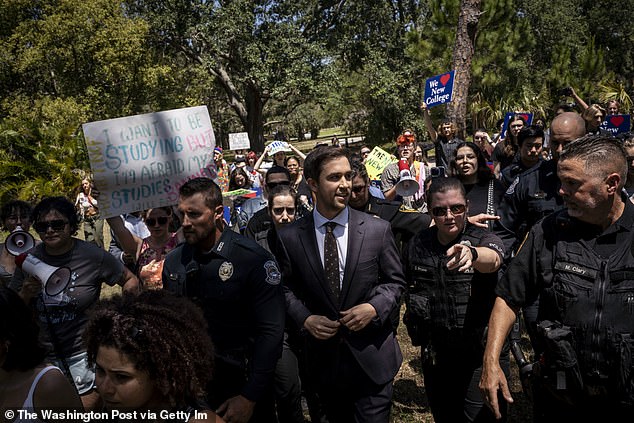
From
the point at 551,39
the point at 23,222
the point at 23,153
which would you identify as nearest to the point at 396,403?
the point at 23,222

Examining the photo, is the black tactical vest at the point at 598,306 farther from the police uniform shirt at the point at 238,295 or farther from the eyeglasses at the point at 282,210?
the eyeglasses at the point at 282,210

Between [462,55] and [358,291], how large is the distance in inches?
305

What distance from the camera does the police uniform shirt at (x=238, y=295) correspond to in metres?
2.87

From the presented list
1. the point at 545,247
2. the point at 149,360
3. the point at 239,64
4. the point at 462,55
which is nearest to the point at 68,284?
the point at 149,360

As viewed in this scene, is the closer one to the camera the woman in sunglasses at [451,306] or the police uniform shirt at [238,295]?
the police uniform shirt at [238,295]

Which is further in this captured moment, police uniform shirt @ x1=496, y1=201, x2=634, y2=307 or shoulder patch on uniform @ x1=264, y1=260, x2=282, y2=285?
shoulder patch on uniform @ x1=264, y1=260, x2=282, y2=285

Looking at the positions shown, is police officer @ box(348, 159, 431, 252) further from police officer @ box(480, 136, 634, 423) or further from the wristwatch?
police officer @ box(480, 136, 634, 423)

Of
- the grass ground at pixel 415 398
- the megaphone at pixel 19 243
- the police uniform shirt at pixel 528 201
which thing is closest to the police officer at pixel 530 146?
the police uniform shirt at pixel 528 201

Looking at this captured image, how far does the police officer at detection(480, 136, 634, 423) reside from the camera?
224cm

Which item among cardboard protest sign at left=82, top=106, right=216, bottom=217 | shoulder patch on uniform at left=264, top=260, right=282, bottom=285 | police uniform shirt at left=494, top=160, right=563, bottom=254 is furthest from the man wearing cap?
shoulder patch on uniform at left=264, top=260, right=282, bottom=285

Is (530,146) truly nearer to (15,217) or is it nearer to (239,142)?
(15,217)

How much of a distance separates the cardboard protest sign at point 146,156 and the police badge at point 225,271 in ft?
4.17

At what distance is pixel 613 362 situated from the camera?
2232 mm

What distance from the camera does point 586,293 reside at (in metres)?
2.29
